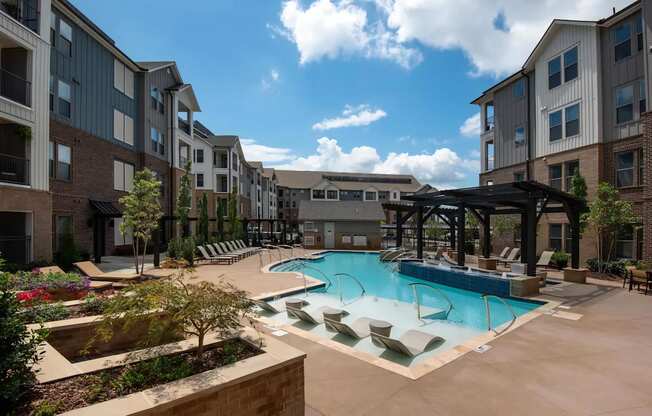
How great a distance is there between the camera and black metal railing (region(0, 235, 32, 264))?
12.4 m

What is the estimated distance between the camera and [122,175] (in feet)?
66.5

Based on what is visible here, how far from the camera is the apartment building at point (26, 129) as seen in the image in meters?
12.3

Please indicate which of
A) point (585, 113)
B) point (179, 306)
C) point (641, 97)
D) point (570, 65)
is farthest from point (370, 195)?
point (179, 306)

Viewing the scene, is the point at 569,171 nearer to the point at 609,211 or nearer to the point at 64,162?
the point at 609,211

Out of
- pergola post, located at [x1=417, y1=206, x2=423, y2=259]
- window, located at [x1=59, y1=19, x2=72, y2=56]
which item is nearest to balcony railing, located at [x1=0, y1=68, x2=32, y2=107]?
window, located at [x1=59, y1=19, x2=72, y2=56]

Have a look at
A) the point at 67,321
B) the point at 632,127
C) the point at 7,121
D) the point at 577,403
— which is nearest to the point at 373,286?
the point at 577,403

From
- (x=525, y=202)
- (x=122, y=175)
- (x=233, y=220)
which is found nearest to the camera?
(x=525, y=202)

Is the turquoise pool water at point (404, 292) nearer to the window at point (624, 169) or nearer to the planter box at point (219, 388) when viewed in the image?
the planter box at point (219, 388)

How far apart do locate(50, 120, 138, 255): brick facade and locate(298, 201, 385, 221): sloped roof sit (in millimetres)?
15964

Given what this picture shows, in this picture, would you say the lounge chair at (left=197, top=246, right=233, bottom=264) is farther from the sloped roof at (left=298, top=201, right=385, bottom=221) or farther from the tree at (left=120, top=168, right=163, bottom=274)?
the sloped roof at (left=298, top=201, right=385, bottom=221)

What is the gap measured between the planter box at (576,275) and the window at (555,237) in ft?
20.4

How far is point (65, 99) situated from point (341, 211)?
22.0 meters

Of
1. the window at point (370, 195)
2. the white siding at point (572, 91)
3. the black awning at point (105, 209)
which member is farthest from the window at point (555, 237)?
the window at point (370, 195)

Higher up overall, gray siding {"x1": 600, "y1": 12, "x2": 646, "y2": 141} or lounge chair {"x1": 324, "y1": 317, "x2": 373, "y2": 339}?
gray siding {"x1": 600, "y1": 12, "x2": 646, "y2": 141}
